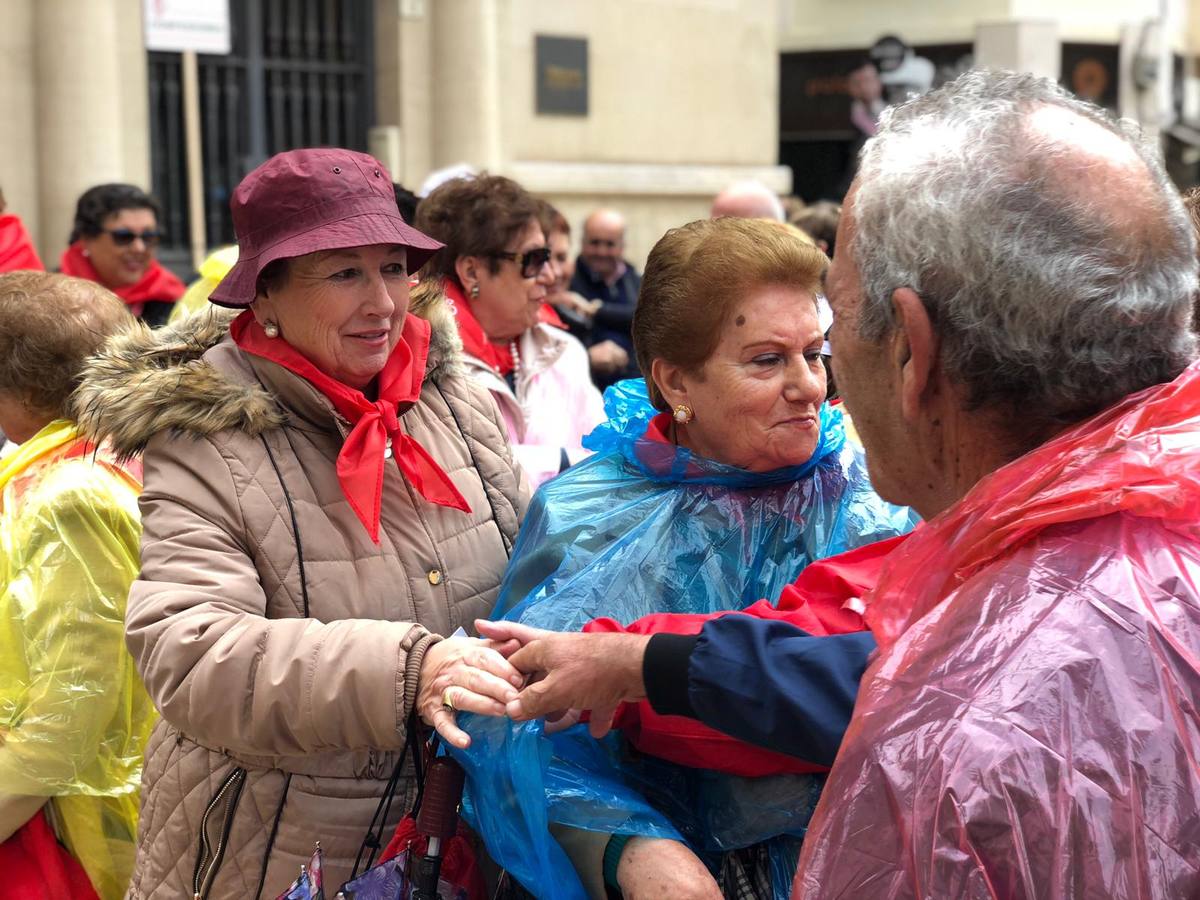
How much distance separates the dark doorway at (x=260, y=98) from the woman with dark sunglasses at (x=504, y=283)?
5.43 m

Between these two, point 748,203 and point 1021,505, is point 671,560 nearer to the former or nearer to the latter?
point 1021,505

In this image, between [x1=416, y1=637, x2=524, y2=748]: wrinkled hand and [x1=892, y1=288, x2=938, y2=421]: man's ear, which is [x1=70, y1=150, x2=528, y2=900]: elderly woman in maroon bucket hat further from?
[x1=892, y1=288, x2=938, y2=421]: man's ear

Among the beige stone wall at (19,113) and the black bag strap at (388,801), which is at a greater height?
the beige stone wall at (19,113)

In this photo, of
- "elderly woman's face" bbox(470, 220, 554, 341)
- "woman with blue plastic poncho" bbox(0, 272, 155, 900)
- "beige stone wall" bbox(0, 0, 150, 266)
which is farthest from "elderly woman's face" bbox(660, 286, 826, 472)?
"beige stone wall" bbox(0, 0, 150, 266)

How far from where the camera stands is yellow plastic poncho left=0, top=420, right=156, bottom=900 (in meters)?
2.68

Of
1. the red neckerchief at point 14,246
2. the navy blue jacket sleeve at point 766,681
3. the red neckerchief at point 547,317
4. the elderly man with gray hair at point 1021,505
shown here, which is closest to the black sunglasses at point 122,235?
the red neckerchief at point 14,246

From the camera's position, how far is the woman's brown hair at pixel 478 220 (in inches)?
177

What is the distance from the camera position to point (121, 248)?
6.05 meters

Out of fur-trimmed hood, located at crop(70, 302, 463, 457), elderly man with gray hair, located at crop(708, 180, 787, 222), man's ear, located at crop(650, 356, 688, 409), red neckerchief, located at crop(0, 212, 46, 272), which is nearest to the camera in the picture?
fur-trimmed hood, located at crop(70, 302, 463, 457)

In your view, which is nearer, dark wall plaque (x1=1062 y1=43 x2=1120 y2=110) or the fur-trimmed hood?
the fur-trimmed hood

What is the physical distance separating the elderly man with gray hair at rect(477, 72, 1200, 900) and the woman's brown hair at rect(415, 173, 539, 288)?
2948 millimetres

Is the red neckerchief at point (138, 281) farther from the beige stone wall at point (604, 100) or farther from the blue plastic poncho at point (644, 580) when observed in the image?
the beige stone wall at point (604, 100)

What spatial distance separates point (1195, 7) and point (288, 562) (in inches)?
782

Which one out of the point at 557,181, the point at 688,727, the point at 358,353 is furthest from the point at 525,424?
the point at 557,181
